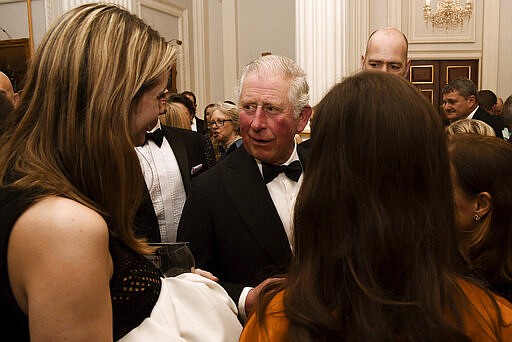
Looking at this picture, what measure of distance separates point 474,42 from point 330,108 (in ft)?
31.2

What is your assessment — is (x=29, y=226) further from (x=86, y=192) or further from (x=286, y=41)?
(x=286, y=41)

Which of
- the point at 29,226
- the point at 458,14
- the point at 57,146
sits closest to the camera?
the point at 29,226

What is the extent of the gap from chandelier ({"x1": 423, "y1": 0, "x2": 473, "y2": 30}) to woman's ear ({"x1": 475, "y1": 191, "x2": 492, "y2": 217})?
8.64 m

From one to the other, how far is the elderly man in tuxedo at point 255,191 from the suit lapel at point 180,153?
1.14 meters

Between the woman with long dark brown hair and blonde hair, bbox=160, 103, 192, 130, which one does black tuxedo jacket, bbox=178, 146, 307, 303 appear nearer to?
the woman with long dark brown hair

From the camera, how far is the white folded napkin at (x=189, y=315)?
1.12m

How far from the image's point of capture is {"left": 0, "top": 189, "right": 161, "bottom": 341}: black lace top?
37.0 inches

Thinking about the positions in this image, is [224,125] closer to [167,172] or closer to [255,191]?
[167,172]

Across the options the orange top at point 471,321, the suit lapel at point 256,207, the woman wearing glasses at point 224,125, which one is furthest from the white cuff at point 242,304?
the woman wearing glasses at point 224,125

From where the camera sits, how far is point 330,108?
102cm

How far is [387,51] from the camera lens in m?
2.88

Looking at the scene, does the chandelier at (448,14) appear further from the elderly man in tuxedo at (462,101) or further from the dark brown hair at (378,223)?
the dark brown hair at (378,223)

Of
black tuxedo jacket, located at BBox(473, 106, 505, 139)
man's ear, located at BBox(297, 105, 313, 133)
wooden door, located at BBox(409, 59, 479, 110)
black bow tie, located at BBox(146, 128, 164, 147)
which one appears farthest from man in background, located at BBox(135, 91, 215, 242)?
wooden door, located at BBox(409, 59, 479, 110)

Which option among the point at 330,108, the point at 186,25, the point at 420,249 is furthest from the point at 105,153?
the point at 186,25
